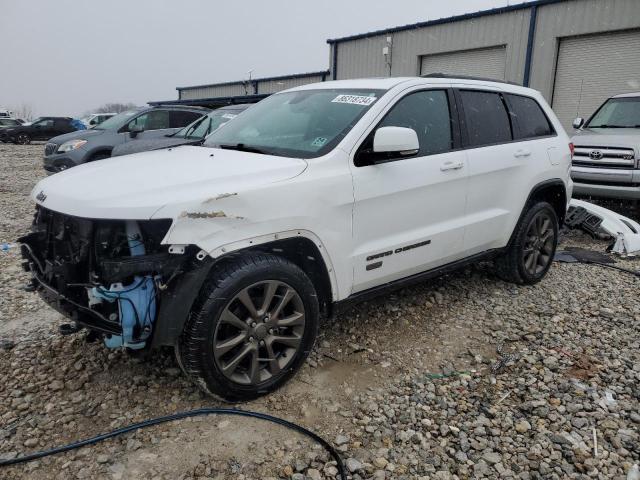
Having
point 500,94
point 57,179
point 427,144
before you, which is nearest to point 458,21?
point 500,94

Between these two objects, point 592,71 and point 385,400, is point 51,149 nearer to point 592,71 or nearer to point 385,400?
point 385,400

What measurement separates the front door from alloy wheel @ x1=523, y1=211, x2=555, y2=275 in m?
1.06

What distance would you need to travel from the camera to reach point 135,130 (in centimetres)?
1024

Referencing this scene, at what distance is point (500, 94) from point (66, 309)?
3656mm

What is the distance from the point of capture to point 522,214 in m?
4.45

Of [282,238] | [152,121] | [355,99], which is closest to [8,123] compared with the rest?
[152,121]

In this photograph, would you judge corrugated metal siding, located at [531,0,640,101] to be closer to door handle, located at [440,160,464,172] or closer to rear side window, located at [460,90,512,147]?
rear side window, located at [460,90,512,147]

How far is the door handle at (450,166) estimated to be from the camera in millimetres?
3574

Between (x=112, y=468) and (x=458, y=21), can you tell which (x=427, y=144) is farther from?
(x=458, y=21)

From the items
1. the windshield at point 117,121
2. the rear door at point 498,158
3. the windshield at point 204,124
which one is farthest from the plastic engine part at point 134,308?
the windshield at point 117,121

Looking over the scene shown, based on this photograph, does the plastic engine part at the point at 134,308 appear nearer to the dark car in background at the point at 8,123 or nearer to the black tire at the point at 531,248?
the black tire at the point at 531,248

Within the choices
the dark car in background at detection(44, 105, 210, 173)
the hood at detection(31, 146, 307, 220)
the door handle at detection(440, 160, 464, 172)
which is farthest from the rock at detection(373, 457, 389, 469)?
the dark car in background at detection(44, 105, 210, 173)

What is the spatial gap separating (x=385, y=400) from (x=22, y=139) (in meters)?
28.2

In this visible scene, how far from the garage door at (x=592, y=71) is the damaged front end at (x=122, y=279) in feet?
45.9
